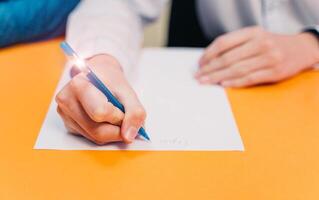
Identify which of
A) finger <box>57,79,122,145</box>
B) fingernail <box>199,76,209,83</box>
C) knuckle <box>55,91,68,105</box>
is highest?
knuckle <box>55,91,68,105</box>

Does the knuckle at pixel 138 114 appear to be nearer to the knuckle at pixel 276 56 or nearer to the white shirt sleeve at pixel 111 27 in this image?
the white shirt sleeve at pixel 111 27

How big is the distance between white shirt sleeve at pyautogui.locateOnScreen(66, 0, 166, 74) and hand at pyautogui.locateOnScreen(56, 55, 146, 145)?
0.13m

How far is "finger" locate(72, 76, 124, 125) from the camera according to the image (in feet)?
1.65

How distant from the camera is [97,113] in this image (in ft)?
1.64

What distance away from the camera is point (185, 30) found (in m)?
0.99

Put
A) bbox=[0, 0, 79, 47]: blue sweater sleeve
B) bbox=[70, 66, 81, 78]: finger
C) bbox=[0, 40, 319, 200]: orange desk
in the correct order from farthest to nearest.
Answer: bbox=[0, 0, 79, 47]: blue sweater sleeve < bbox=[70, 66, 81, 78]: finger < bbox=[0, 40, 319, 200]: orange desk

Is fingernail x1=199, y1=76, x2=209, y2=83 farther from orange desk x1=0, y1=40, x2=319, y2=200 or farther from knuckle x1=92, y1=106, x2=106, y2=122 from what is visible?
knuckle x1=92, y1=106, x2=106, y2=122

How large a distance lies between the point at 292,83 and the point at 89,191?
1.30 ft

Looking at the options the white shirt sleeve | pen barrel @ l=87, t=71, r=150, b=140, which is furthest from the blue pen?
the white shirt sleeve

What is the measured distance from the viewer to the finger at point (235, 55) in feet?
2.24

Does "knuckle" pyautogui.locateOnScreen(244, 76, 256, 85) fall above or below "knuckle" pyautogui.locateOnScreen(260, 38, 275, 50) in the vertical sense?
below

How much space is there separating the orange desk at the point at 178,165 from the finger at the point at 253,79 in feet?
0.13

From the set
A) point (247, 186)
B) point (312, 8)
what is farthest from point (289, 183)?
point (312, 8)

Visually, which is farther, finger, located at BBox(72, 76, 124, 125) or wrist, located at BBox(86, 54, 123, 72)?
wrist, located at BBox(86, 54, 123, 72)
